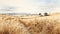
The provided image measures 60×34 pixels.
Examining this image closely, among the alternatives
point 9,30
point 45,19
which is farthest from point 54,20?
point 9,30

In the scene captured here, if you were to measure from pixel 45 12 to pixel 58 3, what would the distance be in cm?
22

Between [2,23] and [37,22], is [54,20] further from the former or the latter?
[2,23]

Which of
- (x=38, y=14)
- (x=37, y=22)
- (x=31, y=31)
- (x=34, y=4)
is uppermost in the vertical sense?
(x=34, y=4)

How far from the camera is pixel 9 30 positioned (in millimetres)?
1426

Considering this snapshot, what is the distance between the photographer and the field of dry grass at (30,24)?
1.43 m

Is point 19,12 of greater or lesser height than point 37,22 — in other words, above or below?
above

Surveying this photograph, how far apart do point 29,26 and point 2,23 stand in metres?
0.34

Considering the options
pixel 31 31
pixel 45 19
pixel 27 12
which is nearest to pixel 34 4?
pixel 27 12

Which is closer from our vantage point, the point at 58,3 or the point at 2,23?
the point at 2,23

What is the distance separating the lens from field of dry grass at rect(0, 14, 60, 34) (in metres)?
1.43

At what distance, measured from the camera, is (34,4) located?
1.55 meters

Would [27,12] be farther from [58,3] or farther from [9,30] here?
[58,3]

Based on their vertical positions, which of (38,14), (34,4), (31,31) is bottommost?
(31,31)

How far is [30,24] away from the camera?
1477 millimetres
